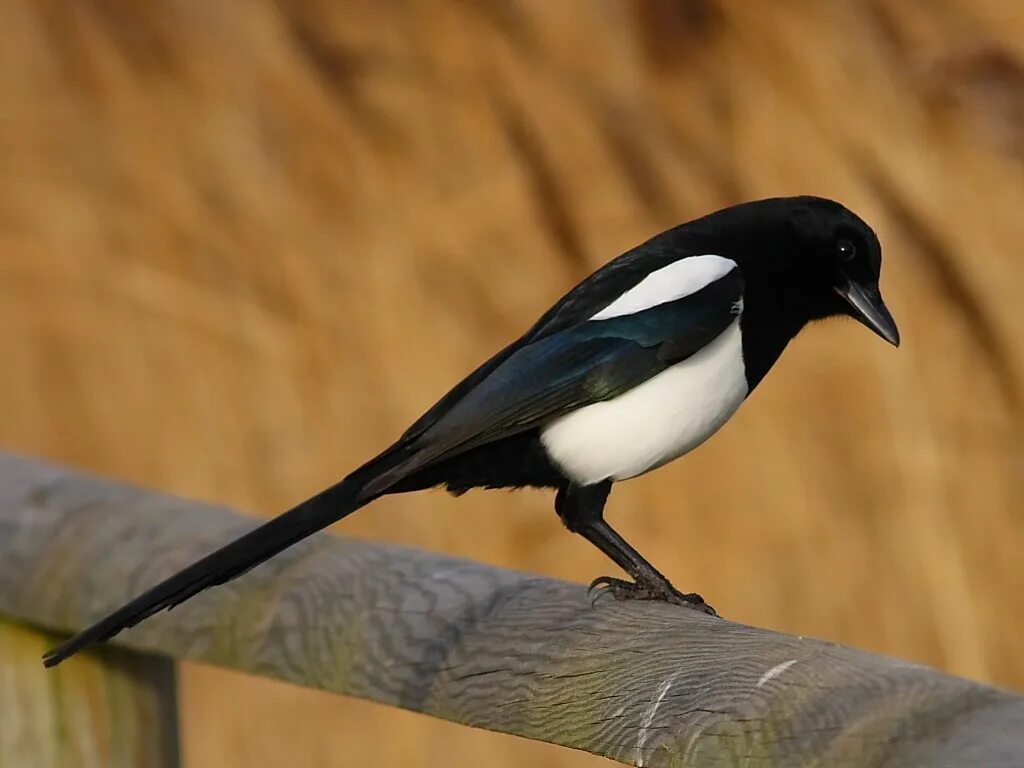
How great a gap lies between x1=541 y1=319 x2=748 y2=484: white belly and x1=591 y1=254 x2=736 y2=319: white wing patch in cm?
7

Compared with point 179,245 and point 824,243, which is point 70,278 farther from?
point 824,243

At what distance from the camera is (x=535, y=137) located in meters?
3.02

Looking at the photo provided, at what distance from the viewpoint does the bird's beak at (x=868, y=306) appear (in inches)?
79.3

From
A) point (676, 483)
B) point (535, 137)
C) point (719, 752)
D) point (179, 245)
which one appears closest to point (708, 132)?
point (535, 137)

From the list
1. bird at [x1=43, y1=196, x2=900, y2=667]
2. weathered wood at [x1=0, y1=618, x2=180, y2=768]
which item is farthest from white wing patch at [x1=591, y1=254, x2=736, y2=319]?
weathered wood at [x1=0, y1=618, x2=180, y2=768]

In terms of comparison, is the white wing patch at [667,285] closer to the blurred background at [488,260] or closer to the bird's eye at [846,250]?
the bird's eye at [846,250]

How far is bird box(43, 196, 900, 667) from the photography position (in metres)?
1.86

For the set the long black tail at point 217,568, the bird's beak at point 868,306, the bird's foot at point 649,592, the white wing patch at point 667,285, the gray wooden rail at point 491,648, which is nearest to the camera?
the gray wooden rail at point 491,648

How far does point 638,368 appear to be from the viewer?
1.90 m

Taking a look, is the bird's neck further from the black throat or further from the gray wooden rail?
the gray wooden rail

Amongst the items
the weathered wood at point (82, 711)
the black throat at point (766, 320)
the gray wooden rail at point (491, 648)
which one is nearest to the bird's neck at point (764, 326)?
the black throat at point (766, 320)

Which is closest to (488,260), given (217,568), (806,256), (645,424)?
(806,256)

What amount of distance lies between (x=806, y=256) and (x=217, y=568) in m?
0.75

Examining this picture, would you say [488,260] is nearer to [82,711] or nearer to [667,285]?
[667,285]
